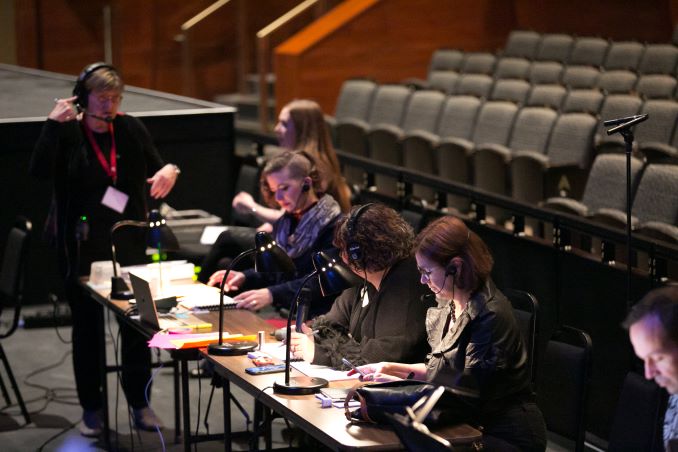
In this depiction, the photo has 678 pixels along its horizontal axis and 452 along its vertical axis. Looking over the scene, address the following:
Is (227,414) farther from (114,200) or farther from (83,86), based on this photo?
(83,86)

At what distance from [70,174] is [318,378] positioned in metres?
1.98

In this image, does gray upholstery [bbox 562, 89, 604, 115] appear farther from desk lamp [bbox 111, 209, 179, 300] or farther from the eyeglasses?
the eyeglasses

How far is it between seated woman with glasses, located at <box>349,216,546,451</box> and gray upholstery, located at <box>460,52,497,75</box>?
7.24 meters

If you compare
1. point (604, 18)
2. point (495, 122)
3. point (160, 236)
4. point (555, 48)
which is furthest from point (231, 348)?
point (604, 18)

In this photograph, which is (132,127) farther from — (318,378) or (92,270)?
(318,378)

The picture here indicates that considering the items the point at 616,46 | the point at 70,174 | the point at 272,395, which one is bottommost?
the point at 272,395

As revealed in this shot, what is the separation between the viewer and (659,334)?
238 cm

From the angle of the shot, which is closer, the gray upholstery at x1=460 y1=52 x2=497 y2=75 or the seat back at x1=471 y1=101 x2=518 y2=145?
the seat back at x1=471 y1=101 x2=518 y2=145

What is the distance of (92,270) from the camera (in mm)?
4855

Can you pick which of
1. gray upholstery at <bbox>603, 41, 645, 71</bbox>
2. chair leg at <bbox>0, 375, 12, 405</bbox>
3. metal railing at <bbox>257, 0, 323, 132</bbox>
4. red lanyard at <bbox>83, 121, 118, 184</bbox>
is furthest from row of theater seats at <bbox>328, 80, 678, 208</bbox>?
chair leg at <bbox>0, 375, 12, 405</bbox>

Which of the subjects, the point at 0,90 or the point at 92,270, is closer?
the point at 92,270

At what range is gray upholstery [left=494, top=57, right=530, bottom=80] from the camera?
10.1m

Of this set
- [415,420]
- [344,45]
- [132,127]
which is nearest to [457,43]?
[344,45]

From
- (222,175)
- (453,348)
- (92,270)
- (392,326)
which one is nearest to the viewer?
(453,348)
